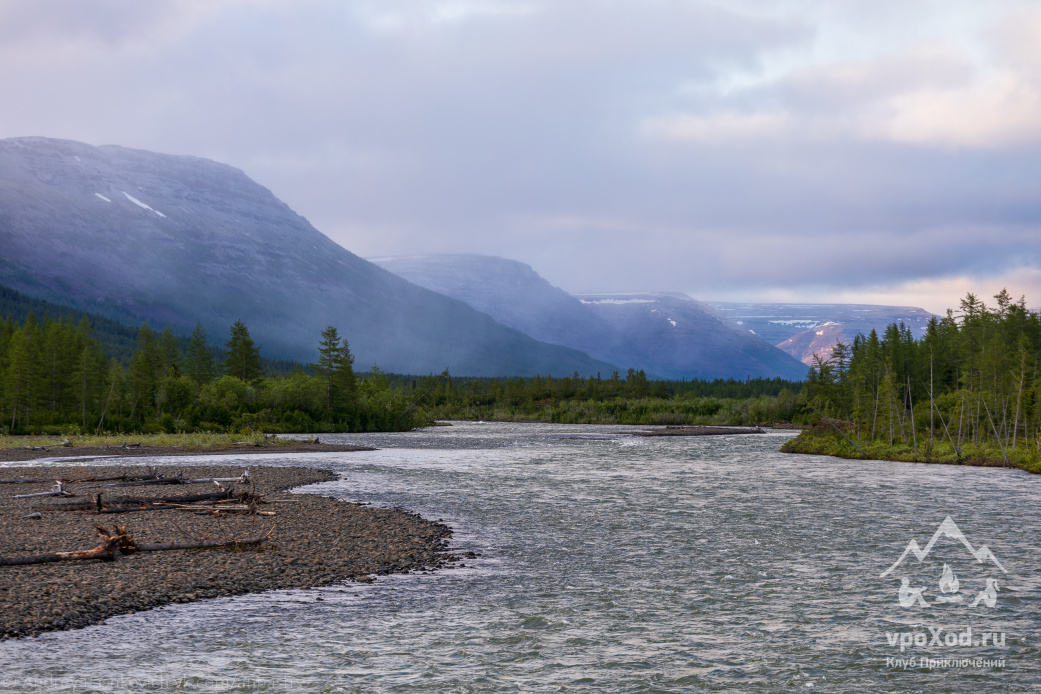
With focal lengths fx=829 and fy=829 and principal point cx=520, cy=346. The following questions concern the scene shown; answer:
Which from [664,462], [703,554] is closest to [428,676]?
[703,554]

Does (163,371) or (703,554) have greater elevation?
(163,371)

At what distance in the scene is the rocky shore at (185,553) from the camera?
16.9 meters

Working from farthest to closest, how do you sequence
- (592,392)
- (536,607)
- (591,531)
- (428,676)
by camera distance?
(592,392) → (591,531) → (536,607) → (428,676)

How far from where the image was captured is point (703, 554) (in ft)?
76.7

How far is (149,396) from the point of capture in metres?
95.8

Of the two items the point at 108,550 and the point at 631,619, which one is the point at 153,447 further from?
the point at 631,619

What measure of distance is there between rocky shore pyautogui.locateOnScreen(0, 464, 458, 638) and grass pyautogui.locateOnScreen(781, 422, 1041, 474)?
42.9 m

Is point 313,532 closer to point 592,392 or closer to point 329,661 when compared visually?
point 329,661

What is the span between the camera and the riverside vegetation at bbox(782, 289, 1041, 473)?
59.6 meters

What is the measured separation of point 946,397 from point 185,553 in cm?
7437

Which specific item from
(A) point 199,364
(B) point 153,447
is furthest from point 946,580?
(A) point 199,364

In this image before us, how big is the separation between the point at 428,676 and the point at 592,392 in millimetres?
160908

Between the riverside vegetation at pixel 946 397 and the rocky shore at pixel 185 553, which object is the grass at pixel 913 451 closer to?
the riverside vegetation at pixel 946 397

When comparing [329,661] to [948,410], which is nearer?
[329,661]
